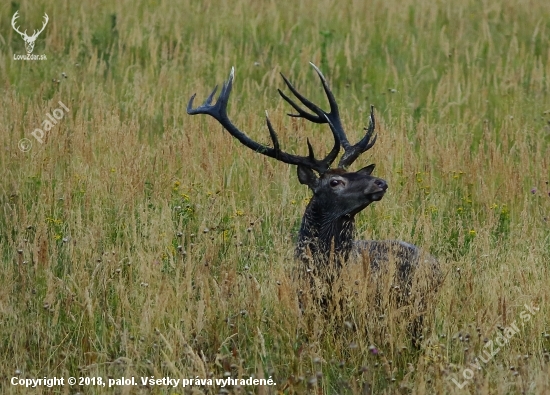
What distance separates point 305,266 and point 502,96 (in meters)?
5.38

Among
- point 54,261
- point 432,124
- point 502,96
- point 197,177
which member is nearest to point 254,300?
point 54,261

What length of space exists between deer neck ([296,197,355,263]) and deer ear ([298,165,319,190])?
11 cm

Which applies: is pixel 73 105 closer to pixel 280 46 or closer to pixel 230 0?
pixel 280 46

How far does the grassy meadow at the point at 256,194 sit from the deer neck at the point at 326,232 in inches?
5.9

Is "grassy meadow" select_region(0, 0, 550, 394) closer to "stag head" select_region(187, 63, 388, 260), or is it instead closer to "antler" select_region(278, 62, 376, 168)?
"stag head" select_region(187, 63, 388, 260)

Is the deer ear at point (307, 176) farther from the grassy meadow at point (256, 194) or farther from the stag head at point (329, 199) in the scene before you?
the grassy meadow at point (256, 194)

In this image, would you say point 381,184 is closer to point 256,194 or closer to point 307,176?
point 307,176

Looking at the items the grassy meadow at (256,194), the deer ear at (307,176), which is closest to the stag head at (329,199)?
the deer ear at (307,176)

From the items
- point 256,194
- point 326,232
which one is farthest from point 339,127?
point 256,194

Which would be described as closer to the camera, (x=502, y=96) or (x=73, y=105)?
(x=73, y=105)

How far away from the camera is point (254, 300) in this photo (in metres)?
5.91

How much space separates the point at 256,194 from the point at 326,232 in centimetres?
161

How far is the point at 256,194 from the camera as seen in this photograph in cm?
815

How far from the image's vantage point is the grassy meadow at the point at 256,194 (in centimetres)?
557
